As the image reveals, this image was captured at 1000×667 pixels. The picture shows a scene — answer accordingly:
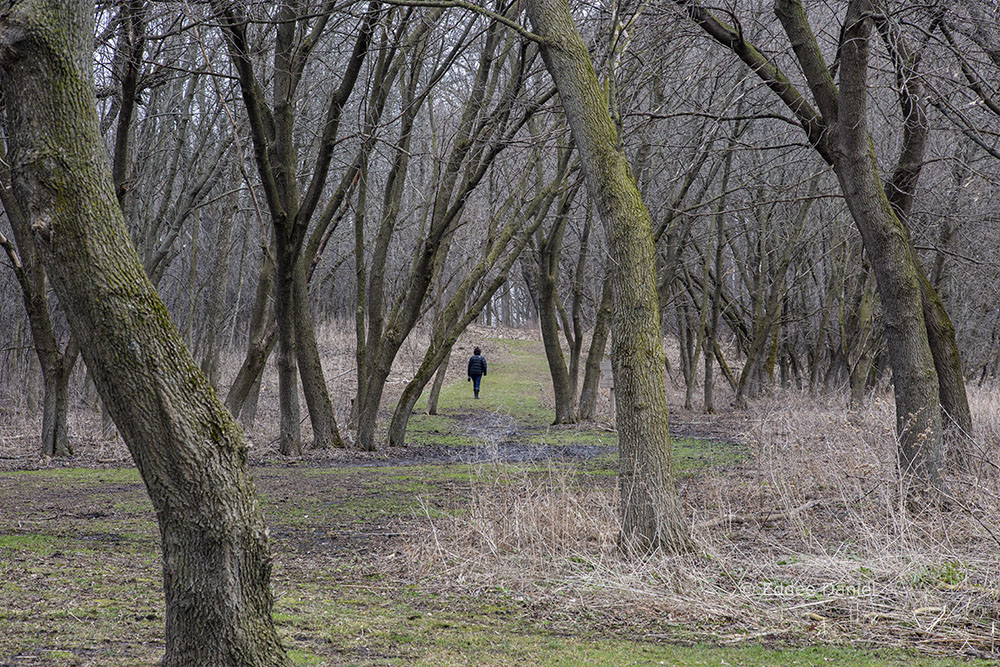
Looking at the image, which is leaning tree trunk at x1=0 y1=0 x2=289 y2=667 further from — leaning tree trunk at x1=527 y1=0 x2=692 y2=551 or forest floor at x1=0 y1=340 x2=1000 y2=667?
leaning tree trunk at x1=527 y1=0 x2=692 y2=551

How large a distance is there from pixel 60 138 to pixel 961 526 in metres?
6.57

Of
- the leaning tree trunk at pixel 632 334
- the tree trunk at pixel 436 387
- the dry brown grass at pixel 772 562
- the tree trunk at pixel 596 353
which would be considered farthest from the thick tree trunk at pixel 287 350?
the tree trunk at pixel 436 387

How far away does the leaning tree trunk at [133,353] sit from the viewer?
10.4ft

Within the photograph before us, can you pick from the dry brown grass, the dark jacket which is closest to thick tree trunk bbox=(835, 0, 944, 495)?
the dry brown grass

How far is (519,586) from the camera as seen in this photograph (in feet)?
20.0

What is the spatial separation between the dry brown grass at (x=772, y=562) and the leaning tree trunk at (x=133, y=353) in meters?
2.80

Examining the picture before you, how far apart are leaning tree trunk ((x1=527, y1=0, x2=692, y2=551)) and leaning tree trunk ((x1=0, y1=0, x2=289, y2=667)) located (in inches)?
139

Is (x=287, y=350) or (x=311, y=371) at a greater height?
(x=287, y=350)

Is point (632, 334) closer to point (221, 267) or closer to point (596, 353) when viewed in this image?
point (221, 267)

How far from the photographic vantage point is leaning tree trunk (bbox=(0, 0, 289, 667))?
3.18m

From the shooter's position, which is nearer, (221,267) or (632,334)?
(632,334)

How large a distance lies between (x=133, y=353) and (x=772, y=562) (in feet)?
15.4

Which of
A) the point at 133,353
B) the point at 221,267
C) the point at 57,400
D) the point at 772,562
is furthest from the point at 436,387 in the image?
the point at 133,353

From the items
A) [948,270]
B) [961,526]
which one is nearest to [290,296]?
[961,526]
